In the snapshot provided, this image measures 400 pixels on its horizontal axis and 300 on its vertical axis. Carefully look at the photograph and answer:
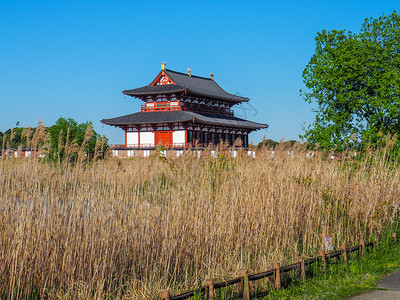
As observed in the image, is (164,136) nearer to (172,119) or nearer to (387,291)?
(172,119)

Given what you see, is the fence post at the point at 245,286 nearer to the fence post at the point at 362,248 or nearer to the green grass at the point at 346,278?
the green grass at the point at 346,278

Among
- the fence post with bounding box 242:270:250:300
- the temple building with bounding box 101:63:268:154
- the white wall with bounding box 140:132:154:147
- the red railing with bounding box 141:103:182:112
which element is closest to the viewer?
the fence post with bounding box 242:270:250:300

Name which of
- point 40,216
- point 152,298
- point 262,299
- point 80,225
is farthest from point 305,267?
point 40,216

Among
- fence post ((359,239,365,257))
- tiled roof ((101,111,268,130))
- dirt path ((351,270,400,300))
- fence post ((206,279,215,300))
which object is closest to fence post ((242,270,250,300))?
fence post ((206,279,215,300))

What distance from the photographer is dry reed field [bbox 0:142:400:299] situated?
3904 millimetres

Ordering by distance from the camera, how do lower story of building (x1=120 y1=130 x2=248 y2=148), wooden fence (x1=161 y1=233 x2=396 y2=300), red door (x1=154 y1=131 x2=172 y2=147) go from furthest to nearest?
red door (x1=154 y1=131 x2=172 y2=147) < lower story of building (x1=120 y1=130 x2=248 y2=148) < wooden fence (x1=161 y1=233 x2=396 y2=300)

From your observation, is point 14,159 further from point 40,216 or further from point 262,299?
point 262,299

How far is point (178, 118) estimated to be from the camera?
95.7 ft

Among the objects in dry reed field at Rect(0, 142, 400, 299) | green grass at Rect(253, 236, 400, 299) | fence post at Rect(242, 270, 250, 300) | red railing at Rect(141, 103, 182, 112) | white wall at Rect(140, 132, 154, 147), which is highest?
red railing at Rect(141, 103, 182, 112)

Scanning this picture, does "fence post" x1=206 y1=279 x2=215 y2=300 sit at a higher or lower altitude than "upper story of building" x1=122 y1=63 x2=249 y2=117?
lower

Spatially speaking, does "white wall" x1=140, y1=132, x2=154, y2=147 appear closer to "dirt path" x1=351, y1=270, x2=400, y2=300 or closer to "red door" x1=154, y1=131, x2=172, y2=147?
"red door" x1=154, y1=131, x2=172, y2=147

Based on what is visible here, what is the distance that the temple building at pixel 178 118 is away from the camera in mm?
29875

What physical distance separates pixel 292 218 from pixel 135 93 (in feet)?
91.3

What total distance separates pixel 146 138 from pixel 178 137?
7.81 ft
